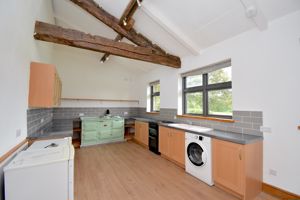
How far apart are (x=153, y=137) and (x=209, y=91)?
1.91 meters

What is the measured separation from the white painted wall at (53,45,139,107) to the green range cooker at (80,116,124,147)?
852 millimetres

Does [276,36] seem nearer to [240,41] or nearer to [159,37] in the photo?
Answer: [240,41]

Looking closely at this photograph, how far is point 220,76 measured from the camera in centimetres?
285

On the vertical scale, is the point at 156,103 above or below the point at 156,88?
below

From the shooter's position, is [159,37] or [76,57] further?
[76,57]

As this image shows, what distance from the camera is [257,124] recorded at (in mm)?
2174

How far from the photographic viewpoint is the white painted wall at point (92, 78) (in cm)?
477

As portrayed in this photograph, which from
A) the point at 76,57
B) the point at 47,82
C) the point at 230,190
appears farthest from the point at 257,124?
the point at 76,57

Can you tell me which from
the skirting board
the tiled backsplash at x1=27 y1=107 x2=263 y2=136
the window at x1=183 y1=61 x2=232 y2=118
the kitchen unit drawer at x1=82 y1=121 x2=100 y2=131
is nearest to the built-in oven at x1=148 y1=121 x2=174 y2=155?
the tiled backsplash at x1=27 y1=107 x2=263 y2=136

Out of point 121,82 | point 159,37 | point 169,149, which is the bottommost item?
point 169,149

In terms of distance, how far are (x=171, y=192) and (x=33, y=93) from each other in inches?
104

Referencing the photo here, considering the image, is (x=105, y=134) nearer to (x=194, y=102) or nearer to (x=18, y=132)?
(x=18, y=132)

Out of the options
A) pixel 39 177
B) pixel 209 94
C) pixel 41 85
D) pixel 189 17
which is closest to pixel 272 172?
pixel 209 94

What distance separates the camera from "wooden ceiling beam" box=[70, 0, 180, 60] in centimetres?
290
